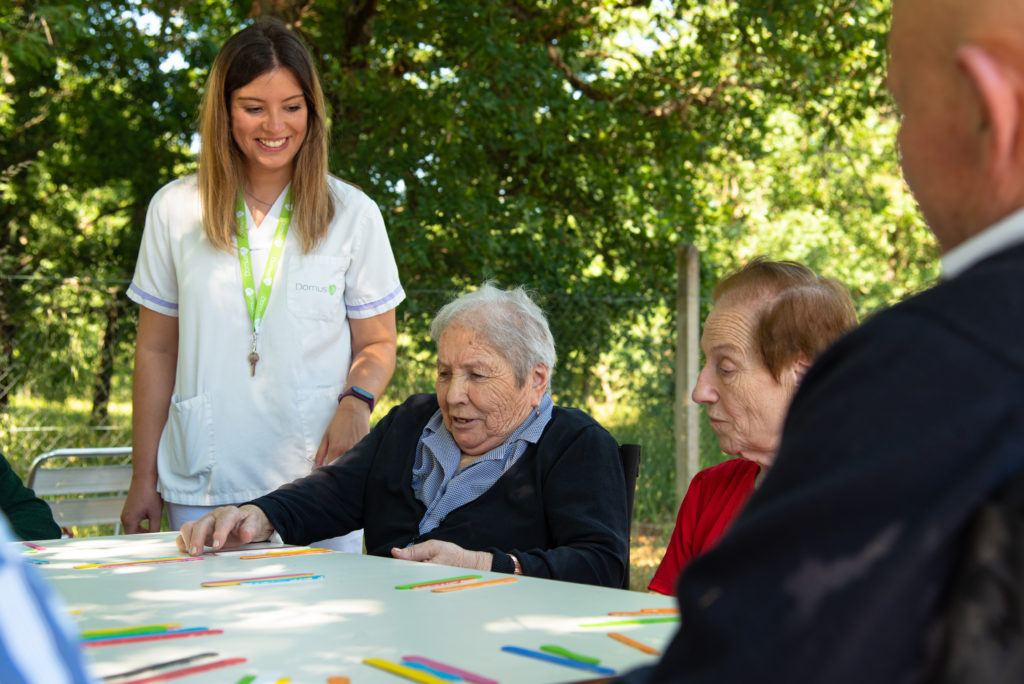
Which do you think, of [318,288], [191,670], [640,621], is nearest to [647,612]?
[640,621]

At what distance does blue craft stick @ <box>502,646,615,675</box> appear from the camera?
4.17 feet

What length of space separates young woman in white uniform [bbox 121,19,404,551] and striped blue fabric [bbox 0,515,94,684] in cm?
223

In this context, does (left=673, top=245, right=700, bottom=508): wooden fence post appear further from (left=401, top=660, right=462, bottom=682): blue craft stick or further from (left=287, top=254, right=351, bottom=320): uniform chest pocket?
(left=401, top=660, right=462, bottom=682): blue craft stick

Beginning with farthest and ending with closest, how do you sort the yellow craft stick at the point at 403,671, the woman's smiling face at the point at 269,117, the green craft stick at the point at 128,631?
the woman's smiling face at the point at 269,117 < the green craft stick at the point at 128,631 < the yellow craft stick at the point at 403,671

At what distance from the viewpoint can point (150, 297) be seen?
2945mm

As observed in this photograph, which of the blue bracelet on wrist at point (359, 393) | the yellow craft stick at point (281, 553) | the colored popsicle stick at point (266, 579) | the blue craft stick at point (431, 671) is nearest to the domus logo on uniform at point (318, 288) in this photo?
the blue bracelet on wrist at point (359, 393)

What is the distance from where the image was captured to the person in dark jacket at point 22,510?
2750mm

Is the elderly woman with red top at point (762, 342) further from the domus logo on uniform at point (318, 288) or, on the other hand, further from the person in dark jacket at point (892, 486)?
the person in dark jacket at point (892, 486)

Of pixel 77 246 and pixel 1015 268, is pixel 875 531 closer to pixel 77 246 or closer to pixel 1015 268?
pixel 1015 268

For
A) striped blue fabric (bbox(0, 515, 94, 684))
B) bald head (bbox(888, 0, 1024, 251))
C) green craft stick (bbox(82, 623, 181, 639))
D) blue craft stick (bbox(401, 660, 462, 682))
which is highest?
bald head (bbox(888, 0, 1024, 251))

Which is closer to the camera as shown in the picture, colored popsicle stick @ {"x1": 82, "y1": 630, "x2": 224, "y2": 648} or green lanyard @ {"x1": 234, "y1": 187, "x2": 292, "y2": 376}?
colored popsicle stick @ {"x1": 82, "y1": 630, "x2": 224, "y2": 648}

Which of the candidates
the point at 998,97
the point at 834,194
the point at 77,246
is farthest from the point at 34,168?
the point at 834,194

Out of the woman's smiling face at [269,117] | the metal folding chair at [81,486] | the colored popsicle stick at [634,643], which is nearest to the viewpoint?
the colored popsicle stick at [634,643]

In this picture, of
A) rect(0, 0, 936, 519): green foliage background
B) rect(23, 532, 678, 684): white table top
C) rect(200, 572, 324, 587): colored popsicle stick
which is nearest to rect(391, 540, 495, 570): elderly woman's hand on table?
rect(23, 532, 678, 684): white table top
